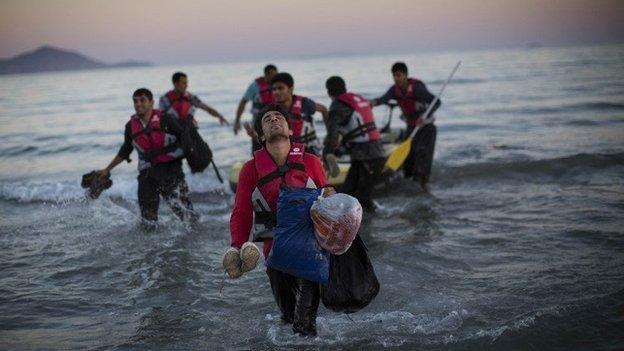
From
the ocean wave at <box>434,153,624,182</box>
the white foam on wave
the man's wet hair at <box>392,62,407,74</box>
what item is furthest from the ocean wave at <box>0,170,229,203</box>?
the white foam on wave

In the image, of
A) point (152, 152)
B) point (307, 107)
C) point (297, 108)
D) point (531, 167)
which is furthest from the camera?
point (531, 167)

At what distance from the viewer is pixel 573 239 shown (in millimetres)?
6520

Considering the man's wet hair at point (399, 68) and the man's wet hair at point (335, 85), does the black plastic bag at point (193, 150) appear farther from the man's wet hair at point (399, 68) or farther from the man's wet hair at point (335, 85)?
the man's wet hair at point (399, 68)

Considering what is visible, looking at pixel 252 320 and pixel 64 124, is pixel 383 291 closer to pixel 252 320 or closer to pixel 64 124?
pixel 252 320

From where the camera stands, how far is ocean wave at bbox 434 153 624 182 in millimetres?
11273

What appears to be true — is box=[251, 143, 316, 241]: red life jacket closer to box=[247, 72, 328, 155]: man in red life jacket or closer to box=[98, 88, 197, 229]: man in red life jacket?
box=[247, 72, 328, 155]: man in red life jacket

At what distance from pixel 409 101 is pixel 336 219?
20.4 ft

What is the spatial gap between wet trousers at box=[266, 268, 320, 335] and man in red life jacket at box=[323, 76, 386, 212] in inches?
133

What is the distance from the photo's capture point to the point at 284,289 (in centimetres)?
378

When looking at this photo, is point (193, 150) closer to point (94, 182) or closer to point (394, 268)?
point (94, 182)

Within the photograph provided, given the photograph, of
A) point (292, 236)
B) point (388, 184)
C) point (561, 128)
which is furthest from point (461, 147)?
point (292, 236)

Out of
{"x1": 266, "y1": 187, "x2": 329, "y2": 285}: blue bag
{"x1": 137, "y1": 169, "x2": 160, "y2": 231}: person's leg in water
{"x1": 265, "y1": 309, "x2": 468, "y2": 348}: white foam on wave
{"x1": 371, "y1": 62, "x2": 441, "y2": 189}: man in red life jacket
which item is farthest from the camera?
{"x1": 371, "y1": 62, "x2": 441, "y2": 189}: man in red life jacket

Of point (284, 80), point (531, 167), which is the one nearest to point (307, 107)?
point (284, 80)

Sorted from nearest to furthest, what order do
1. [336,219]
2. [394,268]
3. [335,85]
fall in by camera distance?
[336,219] → [394,268] → [335,85]
